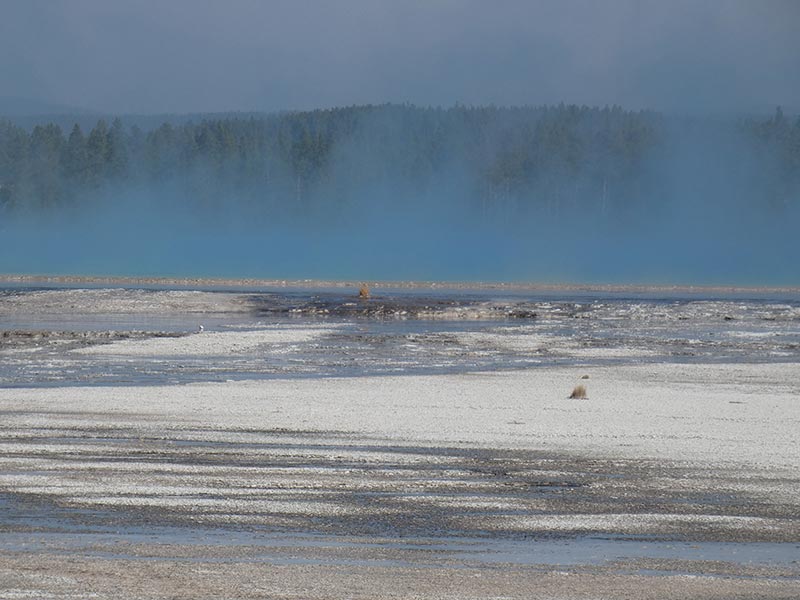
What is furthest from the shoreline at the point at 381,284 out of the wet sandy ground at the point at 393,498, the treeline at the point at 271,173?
the wet sandy ground at the point at 393,498

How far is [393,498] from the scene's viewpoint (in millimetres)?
13109

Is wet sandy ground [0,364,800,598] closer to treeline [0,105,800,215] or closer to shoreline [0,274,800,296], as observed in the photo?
shoreline [0,274,800,296]

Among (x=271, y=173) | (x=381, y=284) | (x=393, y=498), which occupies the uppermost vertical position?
(x=271, y=173)

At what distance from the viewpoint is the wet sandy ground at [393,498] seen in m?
9.92

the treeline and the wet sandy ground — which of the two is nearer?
the wet sandy ground

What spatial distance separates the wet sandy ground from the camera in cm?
992

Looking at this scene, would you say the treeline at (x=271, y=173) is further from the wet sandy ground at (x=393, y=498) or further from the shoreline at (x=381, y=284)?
the wet sandy ground at (x=393, y=498)

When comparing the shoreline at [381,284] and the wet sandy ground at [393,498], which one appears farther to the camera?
the shoreline at [381,284]

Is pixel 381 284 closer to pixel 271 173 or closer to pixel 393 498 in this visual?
pixel 271 173

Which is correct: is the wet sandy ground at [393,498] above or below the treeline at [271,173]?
below

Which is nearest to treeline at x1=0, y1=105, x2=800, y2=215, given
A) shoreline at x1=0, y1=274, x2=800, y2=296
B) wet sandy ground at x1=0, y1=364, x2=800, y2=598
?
shoreline at x1=0, y1=274, x2=800, y2=296

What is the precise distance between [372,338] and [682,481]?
28.0m

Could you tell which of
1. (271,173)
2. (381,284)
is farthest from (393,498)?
(271,173)

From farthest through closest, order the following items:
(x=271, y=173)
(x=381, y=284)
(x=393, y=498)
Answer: (x=271, y=173) < (x=381, y=284) < (x=393, y=498)
